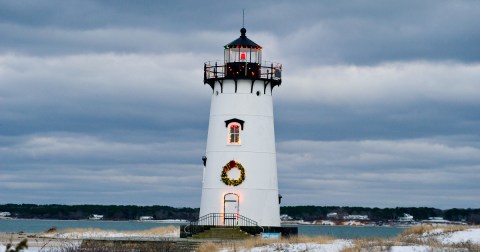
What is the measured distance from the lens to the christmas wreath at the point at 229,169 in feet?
162

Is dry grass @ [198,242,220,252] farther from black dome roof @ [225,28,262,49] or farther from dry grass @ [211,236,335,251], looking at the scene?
black dome roof @ [225,28,262,49]

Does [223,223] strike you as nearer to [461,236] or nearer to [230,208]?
[230,208]

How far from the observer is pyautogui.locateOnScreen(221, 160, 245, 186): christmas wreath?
162 ft

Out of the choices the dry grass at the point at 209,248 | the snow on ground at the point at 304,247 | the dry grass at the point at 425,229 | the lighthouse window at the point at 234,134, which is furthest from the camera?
the lighthouse window at the point at 234,134

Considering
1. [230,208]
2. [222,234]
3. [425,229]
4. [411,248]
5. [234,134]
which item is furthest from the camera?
[234,134]

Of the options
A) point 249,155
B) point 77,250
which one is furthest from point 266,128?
point 77,250

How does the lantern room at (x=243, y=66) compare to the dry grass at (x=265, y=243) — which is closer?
the dry grass at (x=265, y=243)

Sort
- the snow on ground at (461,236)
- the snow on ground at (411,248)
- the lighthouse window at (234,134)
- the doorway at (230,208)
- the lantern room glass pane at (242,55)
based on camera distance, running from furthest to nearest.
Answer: the lantern room glass pane at (242,55)
the lighthouse window at (234,134)
the doorway at (230,208)
the snow on ground at (461,236)
the snow on ground at (411,248)

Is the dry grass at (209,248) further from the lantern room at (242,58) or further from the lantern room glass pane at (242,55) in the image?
the lantern room glass pane at (242,55)

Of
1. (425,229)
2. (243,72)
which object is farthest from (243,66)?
(425,229)

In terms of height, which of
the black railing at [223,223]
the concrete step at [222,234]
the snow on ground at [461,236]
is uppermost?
the black railing at [223,223]

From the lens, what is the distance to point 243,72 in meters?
49.8

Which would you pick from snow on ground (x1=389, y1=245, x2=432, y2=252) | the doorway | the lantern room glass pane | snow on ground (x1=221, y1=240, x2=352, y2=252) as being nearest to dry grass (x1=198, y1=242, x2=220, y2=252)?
snow on ground (x1=221, y1=240, x2=352, y2=252)

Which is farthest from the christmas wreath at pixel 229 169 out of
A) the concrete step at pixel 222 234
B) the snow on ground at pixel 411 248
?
the snow on ground at pixel 411 248
